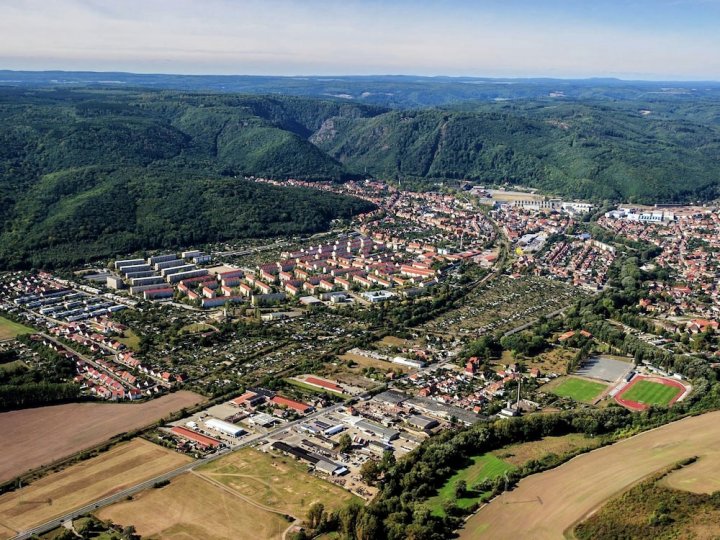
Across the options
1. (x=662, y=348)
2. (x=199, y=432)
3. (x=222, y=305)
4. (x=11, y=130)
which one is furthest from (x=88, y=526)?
(x=11, y=130)

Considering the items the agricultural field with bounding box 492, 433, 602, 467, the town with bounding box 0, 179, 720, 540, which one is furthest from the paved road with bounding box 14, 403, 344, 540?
the agricultural field with bounding box 492, 433, 602, 467

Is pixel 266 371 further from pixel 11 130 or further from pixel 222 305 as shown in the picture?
pixel 11 130

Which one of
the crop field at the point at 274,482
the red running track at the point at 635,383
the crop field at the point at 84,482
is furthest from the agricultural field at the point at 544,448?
the crop field at the point at 84,482

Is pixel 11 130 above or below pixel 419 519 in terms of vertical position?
above

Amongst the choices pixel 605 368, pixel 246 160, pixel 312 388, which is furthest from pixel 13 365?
pixel 246 160

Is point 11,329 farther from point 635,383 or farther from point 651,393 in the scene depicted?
point 651,393

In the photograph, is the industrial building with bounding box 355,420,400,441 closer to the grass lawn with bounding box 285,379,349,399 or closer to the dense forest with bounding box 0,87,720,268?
the grass lawn with bounding box 285,379,349,399

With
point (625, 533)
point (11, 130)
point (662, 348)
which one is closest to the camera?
point (625, 533)
